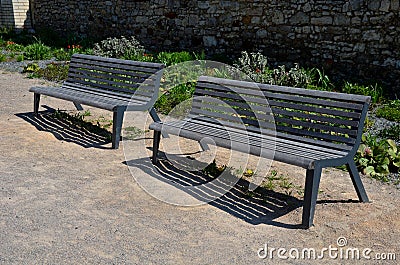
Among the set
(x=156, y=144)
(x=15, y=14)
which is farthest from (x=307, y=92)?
(x=15, y=14)

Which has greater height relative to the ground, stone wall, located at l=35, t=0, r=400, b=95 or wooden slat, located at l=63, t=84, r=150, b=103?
stone wall, located at l=35, t=0, r=400, b=95

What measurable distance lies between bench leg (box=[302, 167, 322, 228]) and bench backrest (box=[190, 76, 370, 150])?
462 millimetres

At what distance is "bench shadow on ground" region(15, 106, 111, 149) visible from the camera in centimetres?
550

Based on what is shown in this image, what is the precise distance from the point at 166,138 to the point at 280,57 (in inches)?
157

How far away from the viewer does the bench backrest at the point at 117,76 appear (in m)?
5.50

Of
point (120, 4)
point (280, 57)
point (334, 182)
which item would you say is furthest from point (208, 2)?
point (334, 182)

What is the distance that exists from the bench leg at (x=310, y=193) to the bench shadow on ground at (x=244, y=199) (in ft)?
0.31

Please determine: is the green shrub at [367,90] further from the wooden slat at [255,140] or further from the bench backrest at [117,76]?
the wooden slat at [255,140]

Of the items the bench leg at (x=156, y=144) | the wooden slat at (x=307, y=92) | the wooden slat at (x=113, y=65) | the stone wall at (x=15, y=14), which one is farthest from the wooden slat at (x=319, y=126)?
the stone wall at (x=15, y=14)

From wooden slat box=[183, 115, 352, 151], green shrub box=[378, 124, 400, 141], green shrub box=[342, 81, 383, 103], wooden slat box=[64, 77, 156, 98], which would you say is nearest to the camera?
wooden slat box=[183, 115, 352, 151]

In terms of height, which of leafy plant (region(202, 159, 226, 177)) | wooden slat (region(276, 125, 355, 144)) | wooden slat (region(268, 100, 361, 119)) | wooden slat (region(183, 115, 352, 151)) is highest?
wooden slat (region(268, 100, 361, 119))


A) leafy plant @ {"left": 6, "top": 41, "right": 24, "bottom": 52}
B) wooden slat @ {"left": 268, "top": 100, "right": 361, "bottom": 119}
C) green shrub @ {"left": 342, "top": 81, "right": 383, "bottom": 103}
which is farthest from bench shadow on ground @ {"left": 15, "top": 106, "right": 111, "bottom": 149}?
leafy plant @ {"left": 6, "top": 41, "right": 24, "bottom": 52}

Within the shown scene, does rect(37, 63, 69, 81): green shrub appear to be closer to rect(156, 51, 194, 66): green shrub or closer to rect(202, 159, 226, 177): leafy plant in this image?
rect(156, 51, 194, 66): green shrub

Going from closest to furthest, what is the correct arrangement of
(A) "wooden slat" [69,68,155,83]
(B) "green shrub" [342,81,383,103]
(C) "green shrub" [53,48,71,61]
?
(A) "wooden slat" [69,68,155,83] → (B) "green shrub" [342,81,383,103] → (C) "green shrub" [53,48,71,61]
